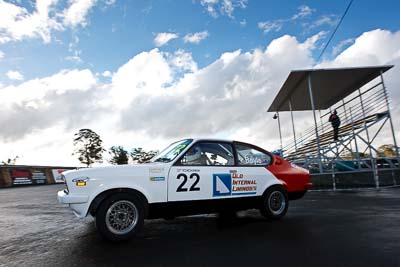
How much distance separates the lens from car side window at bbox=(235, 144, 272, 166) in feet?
18.1

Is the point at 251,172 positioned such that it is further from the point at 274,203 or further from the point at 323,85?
the point at 323,85

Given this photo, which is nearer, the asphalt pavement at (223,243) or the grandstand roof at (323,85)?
the asphalt pavement at (223,243)

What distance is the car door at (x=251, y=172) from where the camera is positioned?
209 inches

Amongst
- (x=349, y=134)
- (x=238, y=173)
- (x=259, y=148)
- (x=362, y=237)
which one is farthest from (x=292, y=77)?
(x=362, y=237)

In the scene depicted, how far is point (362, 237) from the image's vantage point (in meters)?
4.11

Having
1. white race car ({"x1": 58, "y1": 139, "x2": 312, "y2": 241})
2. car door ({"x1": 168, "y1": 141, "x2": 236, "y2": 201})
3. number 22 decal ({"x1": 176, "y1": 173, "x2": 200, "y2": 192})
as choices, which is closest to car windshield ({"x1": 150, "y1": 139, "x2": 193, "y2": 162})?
white race car ({"x1": 58, "y1": 139, "x2": 312, "y2": 241})

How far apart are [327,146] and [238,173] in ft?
40.0

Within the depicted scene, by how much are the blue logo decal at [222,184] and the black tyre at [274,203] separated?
36.0 inches

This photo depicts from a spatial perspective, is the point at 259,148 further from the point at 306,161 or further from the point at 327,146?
the point at 327,146

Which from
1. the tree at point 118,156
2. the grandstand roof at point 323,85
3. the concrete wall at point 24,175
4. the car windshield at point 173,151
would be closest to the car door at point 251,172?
the car windshield at point 173,151

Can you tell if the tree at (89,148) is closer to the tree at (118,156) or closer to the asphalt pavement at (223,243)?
the tree at (118,156)

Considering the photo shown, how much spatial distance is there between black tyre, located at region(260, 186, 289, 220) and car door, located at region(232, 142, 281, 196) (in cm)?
15

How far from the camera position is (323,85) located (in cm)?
1435

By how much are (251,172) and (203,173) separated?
1.10 meters
